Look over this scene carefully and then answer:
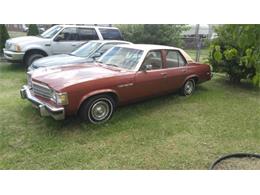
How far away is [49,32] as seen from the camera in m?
9.64

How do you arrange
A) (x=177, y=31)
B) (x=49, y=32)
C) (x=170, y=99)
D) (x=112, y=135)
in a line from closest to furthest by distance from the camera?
(x=112, y=135), (x=170, y=99), (x=49, y=32), (x=177, y=31)

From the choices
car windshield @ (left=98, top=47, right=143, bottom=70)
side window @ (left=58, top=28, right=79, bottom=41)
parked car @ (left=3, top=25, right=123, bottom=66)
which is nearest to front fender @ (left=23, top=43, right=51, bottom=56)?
parked car @ (left=3, top=25, right=123, bottom=66)

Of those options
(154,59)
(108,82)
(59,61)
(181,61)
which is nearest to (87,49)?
(59,61)

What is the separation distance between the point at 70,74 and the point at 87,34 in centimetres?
565

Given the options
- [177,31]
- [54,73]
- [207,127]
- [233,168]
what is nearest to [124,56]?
[54,73]

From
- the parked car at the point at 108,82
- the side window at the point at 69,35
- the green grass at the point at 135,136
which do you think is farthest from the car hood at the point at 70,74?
the side window at the point at 69,35

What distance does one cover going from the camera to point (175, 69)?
5875mm

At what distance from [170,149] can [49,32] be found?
302 inches

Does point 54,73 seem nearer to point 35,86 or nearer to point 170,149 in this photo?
point 35,86

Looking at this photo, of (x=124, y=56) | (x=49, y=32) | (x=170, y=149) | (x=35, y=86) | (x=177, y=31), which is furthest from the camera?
(x=177, y=31)

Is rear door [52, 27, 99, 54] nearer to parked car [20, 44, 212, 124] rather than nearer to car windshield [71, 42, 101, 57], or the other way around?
car windshield [71, 42, 101, 57]

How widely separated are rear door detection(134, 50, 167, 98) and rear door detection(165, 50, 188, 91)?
0.20m

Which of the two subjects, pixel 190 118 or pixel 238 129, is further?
pixel 190 118

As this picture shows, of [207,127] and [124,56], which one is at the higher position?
[124,56]
